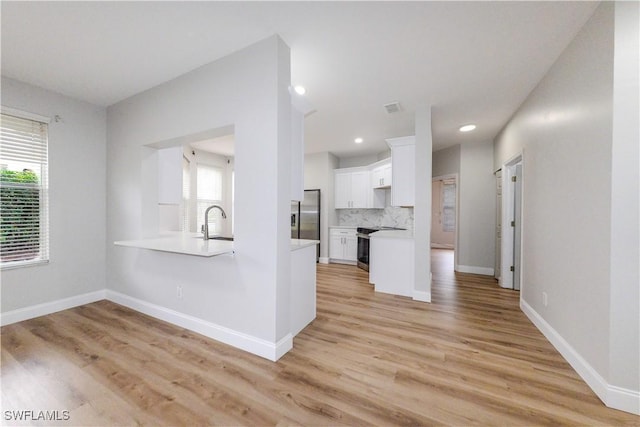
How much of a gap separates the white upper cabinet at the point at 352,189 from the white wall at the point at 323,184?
0.58 ft

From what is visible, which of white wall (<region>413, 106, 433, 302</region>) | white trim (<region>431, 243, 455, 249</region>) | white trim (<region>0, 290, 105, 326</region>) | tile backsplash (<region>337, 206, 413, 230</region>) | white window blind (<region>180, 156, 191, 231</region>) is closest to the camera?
white trim (<region>0, 290, 105, 326</region>)

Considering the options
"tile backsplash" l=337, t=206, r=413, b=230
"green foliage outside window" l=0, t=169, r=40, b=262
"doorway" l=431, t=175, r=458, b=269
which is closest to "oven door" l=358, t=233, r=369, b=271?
"tile backsplash" l=337, t=206, r=413, b=230

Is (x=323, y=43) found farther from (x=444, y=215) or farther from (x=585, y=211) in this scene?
(x=444, y=215)

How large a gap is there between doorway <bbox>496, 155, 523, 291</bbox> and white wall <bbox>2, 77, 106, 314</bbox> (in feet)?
19.7

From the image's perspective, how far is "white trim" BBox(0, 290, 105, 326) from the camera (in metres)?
2.56

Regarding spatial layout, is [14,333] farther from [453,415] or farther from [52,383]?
[453,415]

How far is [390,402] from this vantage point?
1.52m

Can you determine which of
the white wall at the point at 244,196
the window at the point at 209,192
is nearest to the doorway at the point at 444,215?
the window at the point at 209,192

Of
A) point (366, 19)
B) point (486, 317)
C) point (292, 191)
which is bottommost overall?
point (486, 317)

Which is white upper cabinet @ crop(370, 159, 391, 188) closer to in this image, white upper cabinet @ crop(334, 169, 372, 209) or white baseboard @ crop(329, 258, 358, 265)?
white upper cabinet @ crop(334, 169, 372, 209)

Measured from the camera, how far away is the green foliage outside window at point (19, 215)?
2.56m

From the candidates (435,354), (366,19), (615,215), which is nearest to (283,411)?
(435,354)

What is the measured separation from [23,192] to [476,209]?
6877 mm

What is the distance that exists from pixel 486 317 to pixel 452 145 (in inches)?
146
